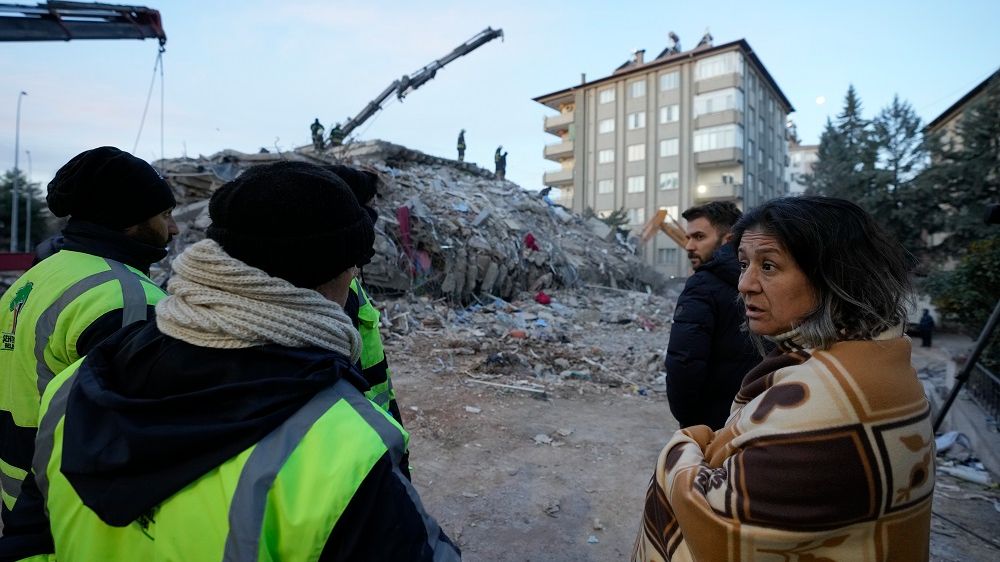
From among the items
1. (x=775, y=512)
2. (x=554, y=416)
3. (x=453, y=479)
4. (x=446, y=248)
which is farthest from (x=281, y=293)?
(x=446, y=248)

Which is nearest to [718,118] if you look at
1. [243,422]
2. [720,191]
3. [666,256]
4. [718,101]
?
[718,101]

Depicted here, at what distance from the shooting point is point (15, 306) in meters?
1.78

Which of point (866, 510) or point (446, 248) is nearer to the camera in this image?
point (866, 510)

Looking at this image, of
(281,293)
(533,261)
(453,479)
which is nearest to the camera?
(281,293)

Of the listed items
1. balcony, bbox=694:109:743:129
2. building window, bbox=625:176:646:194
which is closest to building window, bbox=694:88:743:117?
balcony, bbox=694:109:743:129

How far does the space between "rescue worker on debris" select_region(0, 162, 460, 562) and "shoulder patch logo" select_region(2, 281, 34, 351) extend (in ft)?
3.10

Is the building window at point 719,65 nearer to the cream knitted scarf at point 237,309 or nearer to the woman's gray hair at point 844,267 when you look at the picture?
the woman's gray hair at point 844,267

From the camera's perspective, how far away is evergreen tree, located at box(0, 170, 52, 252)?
101 feet

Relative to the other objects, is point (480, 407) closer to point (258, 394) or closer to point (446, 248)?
point (258, 394)

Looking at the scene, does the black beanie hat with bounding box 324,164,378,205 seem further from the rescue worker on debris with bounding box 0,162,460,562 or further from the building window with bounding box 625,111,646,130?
the building window with bounding box 625,111,646,130

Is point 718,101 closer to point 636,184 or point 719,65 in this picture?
point 719,65

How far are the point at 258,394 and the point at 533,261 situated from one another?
51.5ft

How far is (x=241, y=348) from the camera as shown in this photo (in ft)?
3.17

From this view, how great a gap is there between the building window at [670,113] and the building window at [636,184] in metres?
4.57
